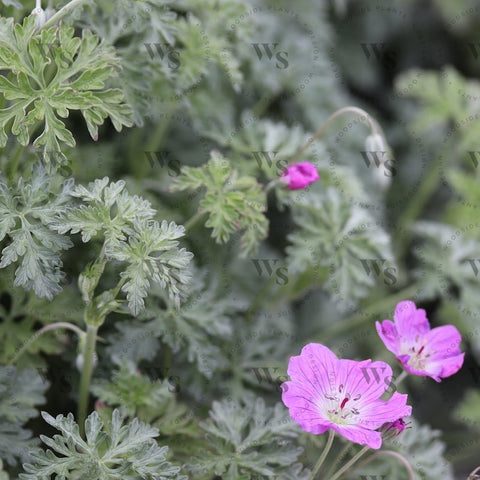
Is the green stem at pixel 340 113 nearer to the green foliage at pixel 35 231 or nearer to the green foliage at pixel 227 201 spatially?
the green foliage at pixel 227 201

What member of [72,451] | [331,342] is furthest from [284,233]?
[72,451]

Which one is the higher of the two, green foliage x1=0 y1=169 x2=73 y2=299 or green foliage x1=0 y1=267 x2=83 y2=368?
green foliage x1=0 y1=169 x2=73 y2=299
